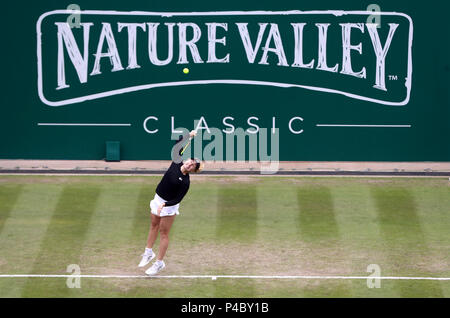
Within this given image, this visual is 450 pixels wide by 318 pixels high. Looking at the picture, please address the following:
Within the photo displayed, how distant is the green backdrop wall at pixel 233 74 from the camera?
2197cm

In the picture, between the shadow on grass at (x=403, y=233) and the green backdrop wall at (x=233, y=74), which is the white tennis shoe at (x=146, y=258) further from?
the green backdrop wall at (x=233, y=74)

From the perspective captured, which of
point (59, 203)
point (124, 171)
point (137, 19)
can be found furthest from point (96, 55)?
point (59, 203)

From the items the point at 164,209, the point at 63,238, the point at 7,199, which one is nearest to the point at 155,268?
the point at 164,209

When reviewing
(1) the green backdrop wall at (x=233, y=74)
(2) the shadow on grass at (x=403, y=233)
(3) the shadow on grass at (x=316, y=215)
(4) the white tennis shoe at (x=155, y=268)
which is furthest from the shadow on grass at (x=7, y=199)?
(2) the shadow on grass at (x=403, y=233)

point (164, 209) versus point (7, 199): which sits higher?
point (164, 209)

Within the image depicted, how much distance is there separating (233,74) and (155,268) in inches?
351

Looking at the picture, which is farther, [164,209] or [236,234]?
[236,234]

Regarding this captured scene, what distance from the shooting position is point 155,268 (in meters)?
14.1

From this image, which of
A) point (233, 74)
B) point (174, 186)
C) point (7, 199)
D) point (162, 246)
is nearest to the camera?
point (162, 246)

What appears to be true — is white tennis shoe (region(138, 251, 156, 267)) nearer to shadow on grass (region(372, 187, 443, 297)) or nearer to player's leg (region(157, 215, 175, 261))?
player's leg (region(157, 215, 175, 261))

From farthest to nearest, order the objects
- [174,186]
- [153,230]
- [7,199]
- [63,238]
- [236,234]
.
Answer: [7,199]
[236,234]
[63,238]
[153,230]
[174,186]

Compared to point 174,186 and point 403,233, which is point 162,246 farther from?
point 403,233

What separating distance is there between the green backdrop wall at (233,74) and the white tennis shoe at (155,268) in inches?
324

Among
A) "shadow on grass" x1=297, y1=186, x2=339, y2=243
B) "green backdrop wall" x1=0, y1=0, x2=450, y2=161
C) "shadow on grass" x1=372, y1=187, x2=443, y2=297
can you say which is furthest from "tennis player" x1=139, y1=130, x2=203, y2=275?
"green backdrop wall" x1=0, y1=0, x2=450, y2=161
